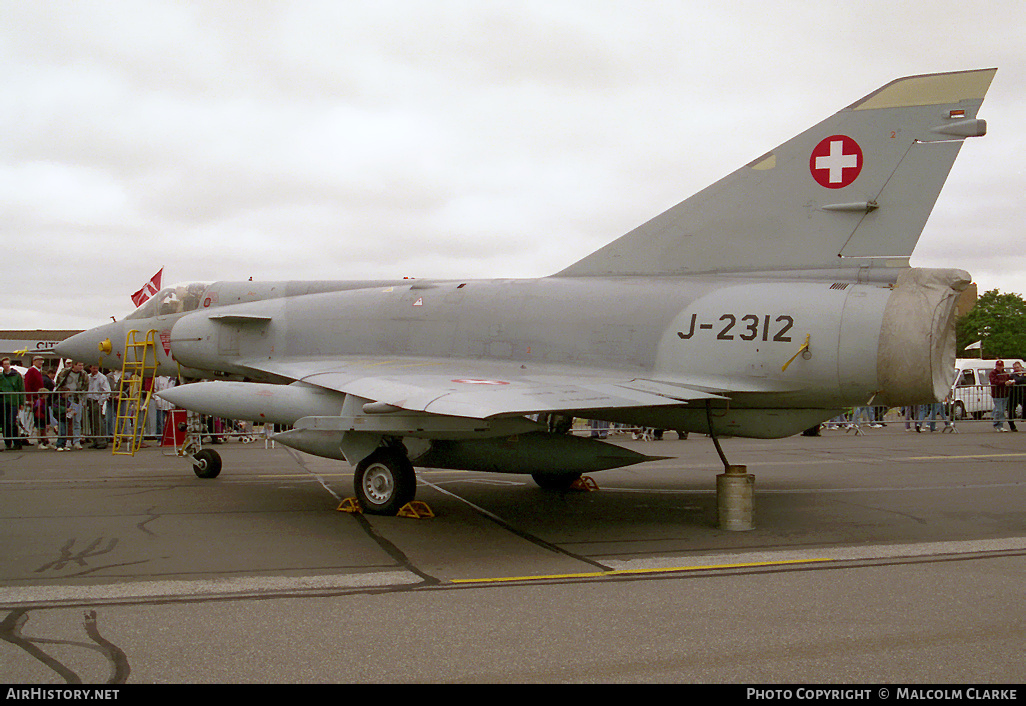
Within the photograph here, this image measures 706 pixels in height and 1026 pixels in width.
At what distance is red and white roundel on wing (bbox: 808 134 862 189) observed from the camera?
7879mm

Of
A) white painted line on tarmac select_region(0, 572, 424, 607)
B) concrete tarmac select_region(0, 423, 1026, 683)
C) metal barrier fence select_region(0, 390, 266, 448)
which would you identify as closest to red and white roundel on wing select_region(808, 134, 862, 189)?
concrete tarmac select_region(0, 423, 1026, 683)

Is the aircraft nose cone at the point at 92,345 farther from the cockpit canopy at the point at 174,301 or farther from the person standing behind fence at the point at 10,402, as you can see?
the person standing behind fence at the point at 10,402

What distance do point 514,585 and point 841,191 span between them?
5304mm

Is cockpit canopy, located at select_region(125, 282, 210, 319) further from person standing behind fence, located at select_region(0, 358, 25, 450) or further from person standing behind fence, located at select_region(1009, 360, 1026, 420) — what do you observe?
person standing behind fence, located at select_region(1009, 360, 1026, 420)

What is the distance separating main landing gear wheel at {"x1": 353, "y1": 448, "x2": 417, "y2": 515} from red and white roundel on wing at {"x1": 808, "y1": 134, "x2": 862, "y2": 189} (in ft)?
17.4

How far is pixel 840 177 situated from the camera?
7.92m

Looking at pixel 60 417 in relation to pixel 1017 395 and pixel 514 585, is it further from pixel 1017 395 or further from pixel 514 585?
pixel 1017 395

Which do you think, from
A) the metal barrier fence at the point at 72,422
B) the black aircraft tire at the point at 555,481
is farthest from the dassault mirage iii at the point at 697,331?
the metal barrier fence at the point at 72,422

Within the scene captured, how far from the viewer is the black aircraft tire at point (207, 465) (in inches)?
451

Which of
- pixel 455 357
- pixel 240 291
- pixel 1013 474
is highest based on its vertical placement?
pixel 240 291

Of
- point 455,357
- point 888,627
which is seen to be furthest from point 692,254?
point 888,627

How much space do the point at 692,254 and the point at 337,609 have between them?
217 inches

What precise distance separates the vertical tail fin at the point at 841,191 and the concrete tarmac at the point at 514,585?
282 cm

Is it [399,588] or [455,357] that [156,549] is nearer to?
[399,588]
